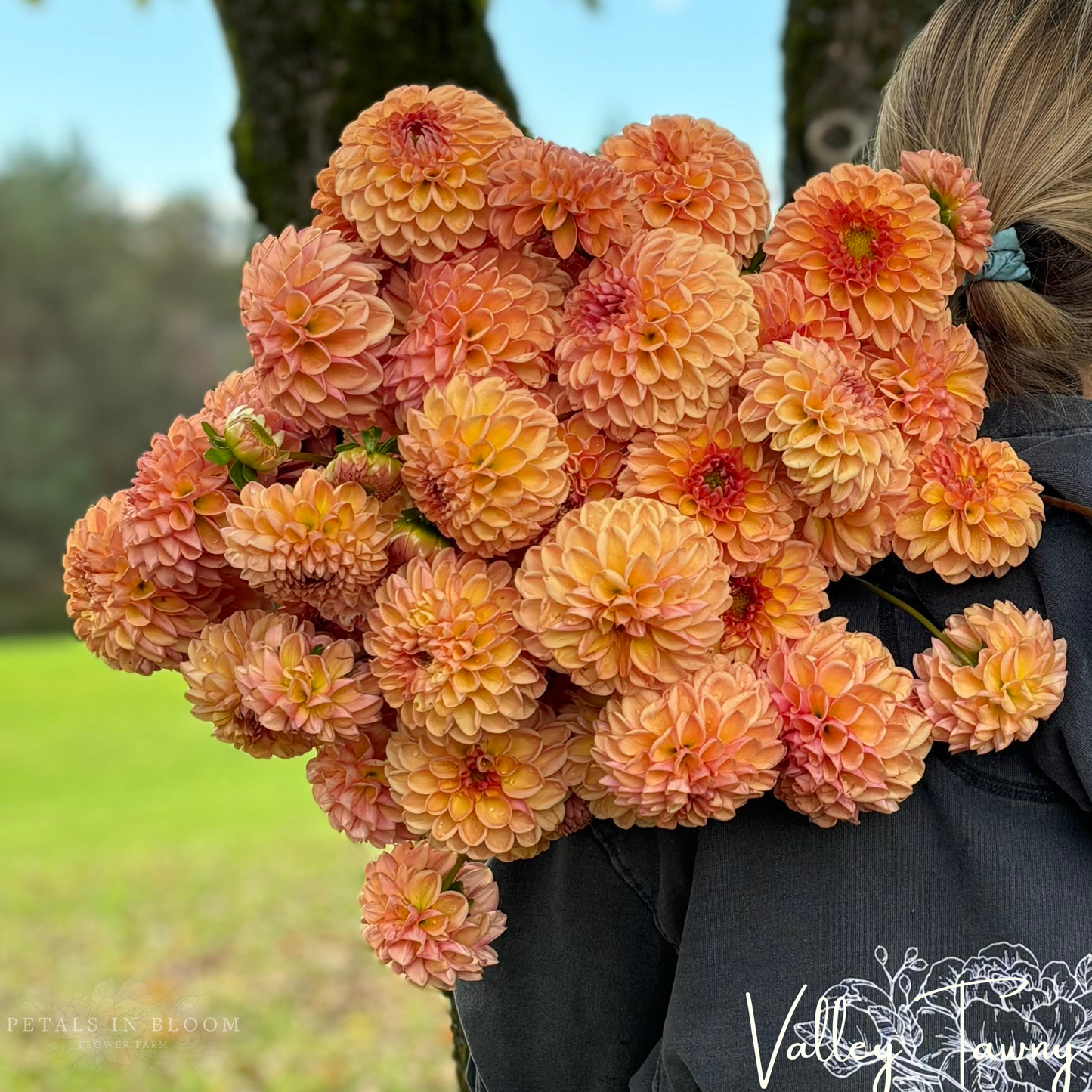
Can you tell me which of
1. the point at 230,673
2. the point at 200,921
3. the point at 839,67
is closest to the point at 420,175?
the point at 230,673

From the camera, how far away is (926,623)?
115 centimetres

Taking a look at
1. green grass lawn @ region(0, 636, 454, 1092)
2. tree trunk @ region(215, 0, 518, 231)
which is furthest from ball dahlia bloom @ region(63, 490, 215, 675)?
green grass lawn @ region(0, 636, 454, 1092)

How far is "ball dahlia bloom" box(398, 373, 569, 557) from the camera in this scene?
3.39 feet

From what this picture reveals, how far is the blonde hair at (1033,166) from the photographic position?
1.33 metres

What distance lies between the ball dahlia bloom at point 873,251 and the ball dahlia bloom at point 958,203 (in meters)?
0.03

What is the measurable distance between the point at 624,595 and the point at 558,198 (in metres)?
0.37

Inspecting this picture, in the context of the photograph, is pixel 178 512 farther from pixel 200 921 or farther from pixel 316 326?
pixel 200 921

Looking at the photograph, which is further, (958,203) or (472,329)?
(958,203)

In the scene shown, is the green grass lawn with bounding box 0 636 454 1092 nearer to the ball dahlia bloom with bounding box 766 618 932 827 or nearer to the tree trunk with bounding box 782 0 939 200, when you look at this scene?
the tree trunk with bounding box 782 0 939 200

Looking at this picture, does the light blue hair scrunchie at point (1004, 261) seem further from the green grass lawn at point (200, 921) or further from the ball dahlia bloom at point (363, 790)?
the green grass lawn at point (200, 921)

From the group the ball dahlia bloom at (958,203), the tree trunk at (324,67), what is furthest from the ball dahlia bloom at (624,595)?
the tree trunk at (324,67)

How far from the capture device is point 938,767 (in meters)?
1.16

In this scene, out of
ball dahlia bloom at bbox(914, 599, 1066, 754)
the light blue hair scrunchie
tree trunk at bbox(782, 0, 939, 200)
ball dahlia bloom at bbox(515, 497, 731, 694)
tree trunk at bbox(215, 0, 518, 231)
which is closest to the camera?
ball dahlia bloom at bbox(515, 497, 731, 694)

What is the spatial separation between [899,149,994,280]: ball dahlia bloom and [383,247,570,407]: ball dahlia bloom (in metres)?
0.41
